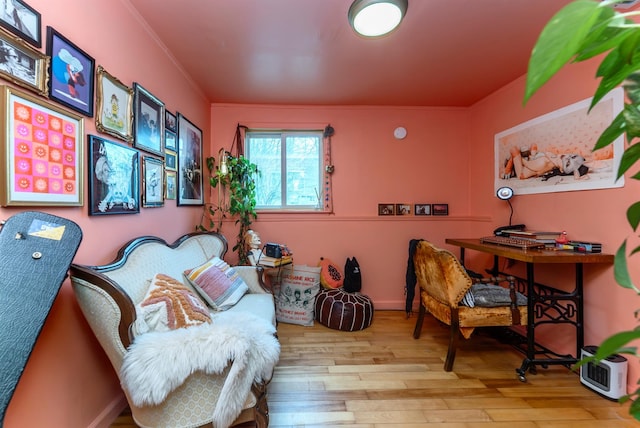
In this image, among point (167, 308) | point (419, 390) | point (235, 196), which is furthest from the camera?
point (235, 196)

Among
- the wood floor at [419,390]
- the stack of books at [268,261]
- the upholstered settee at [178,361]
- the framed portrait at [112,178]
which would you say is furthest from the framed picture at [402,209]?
the framed portrait at [112,178]

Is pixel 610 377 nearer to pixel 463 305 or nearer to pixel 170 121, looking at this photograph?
pixel 463 305

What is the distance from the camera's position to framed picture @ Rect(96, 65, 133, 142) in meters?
1.46

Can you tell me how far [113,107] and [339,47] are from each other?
1550 mm

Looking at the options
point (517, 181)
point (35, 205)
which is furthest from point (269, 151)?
point (517, 181)

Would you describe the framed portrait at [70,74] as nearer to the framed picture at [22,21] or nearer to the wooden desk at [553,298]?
the framed picture at [22,21]

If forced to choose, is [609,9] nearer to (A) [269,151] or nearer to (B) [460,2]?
(B) [460,2]

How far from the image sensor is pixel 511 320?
1.96 metres

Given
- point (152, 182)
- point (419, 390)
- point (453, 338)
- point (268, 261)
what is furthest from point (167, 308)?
point (453, 338)

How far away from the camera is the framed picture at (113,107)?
1.46 metres

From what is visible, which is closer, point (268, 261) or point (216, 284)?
point (216, 284)

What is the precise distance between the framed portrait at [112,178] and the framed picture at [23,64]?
0.98 feet

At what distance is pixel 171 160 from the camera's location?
7.26ft

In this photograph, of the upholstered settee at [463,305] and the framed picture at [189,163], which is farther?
the framed picture at [189,163]
